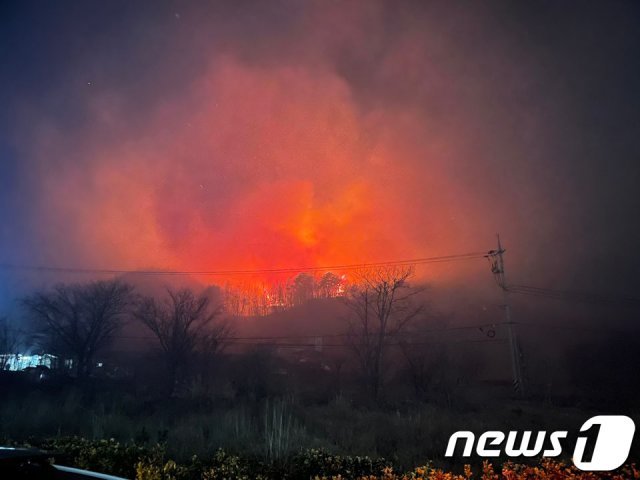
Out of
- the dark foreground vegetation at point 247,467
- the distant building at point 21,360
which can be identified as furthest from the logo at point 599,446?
the distant building at point 21,360

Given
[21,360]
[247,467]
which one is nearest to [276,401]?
[247,467]

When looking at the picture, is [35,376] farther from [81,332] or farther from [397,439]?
[397,439]

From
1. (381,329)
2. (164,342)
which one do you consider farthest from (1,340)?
(381,329)

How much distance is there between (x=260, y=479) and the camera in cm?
889

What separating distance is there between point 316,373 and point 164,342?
25.7 m

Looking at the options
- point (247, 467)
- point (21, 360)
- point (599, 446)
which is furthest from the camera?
point (21, 360)

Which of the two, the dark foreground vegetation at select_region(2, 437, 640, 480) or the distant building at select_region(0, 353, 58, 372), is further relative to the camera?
the distant building at select_region(0, 353, 58, 372)

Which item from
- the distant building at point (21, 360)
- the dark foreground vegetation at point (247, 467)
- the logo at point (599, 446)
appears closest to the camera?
the dark foreground vegetation at point (247, 467)

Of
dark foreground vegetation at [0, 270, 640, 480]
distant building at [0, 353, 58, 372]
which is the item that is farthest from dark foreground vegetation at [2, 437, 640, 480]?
distant building at [0, 353, 58, 372]

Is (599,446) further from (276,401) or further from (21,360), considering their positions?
(21,360)

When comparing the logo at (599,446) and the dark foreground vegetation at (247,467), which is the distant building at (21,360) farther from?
the logo at (599,446)

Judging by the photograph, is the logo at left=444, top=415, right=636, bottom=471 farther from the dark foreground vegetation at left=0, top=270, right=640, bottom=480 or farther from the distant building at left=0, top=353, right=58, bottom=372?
the distant building at left=0, top=353, right=58, bottom=372

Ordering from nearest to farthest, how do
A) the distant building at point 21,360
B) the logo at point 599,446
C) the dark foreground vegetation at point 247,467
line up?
the dark foreground vegetation at point 247,467 → the logo at point 599,446 → the distant building at point 21,360

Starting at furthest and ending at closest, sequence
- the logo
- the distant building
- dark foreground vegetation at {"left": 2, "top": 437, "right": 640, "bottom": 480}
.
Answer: the distant building
the logo
dark foreground vegetation at {"left": 2, "top": 437, "right": 640, "bottom": 480}
